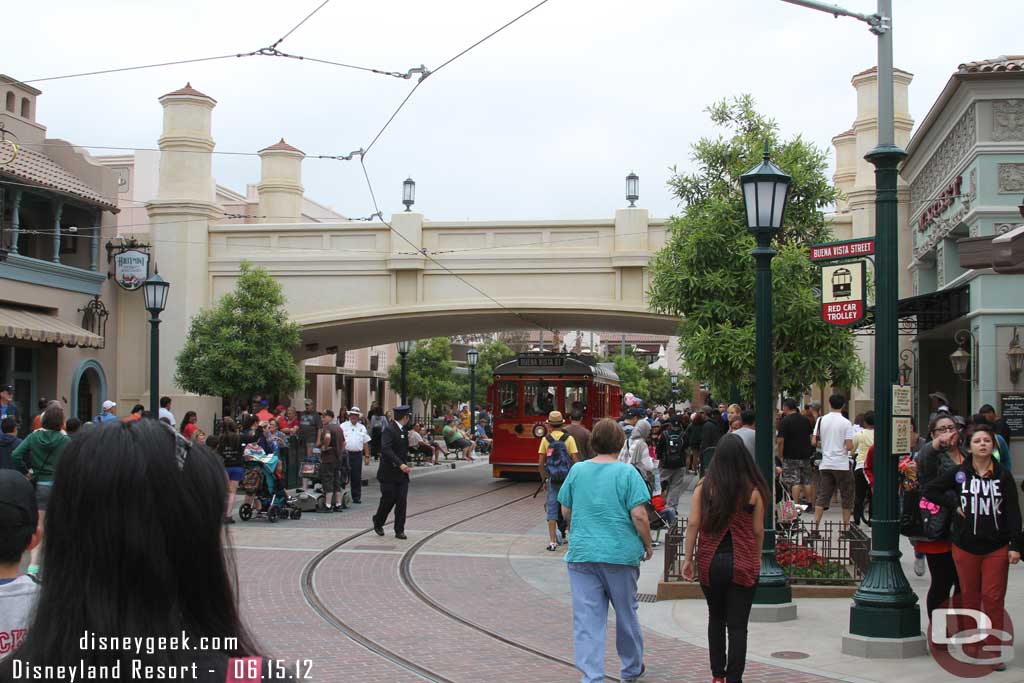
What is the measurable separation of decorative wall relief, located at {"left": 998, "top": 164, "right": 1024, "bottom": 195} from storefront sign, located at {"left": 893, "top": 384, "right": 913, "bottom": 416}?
1051 centimetres

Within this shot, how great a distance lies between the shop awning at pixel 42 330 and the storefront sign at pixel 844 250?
62.7 feet

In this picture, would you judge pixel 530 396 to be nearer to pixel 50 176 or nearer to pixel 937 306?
pixel 937 306

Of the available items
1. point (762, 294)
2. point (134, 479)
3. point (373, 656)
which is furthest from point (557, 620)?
point (134, 479)

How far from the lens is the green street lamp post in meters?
9.43

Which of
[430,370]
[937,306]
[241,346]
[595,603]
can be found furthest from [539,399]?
[430,370]

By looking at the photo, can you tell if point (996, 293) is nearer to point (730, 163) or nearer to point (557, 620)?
point (730, 163)

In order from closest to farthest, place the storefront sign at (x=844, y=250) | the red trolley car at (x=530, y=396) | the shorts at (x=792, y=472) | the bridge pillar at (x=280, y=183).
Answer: the storefront sign at (x=844, y=250) < the shorts at (x=792, y=472) < the red trolley car at (x=530, y=396) < the bridge pillar at (x=280, y=183)

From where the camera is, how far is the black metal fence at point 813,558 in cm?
1084

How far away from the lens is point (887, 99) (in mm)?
8734

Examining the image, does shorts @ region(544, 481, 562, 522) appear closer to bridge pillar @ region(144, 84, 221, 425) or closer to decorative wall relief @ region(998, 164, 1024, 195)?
decorative wall relief @ region(998, 164, 1024, 195)

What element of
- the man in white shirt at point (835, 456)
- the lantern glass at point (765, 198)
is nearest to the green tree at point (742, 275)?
the man in white shirt at point (835, 456)

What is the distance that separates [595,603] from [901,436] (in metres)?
2.82

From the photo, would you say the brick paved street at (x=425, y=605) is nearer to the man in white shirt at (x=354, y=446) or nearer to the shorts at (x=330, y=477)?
the shorts at (x=330, y=477)

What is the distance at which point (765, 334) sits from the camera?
9523 millimetres
